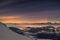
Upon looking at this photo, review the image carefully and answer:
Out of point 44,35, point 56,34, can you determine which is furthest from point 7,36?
point 56,34

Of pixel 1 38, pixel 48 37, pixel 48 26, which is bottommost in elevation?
pixel 1 38

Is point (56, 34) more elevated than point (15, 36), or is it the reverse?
point (56, 34)

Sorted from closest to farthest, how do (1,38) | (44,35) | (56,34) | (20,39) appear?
(1,38) < (20,39) < (44,35) < (56,34)

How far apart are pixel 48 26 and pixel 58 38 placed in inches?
83.2

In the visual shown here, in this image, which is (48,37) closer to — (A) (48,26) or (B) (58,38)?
(B) (58,38)

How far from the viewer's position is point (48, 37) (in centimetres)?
814

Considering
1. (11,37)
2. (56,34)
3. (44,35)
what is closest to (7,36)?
(11,37)

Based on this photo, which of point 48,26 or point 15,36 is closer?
point 15,36

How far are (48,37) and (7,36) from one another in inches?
120

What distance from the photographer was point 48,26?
10.2 m

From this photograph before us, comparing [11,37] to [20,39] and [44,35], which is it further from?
[44,35]

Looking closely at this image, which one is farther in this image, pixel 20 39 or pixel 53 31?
pixel 53 31

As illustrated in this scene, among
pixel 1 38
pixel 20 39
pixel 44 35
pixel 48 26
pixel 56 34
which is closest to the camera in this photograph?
pixel 1 38

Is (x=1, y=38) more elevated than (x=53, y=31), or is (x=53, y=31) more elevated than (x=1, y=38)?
(x=53, y=31)
